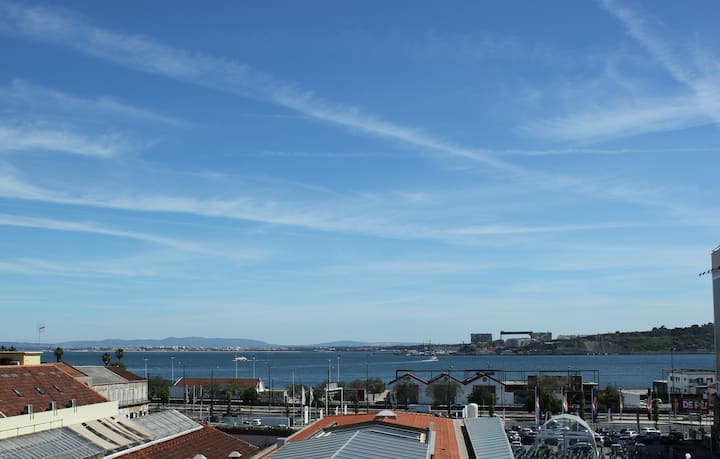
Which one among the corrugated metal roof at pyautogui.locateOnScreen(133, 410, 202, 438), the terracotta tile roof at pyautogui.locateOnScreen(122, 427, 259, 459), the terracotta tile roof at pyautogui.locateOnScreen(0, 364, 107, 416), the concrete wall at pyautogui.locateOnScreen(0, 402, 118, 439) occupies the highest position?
the terracotta tile roof at pyautogui.locateOnScreen(0, 364, 107, 416)

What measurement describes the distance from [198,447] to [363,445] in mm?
12500

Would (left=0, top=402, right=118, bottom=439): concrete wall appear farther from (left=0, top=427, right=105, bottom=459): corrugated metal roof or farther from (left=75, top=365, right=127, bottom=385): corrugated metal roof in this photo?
(left=75, top=365, right=127, bottom=385): corrugated metal roof

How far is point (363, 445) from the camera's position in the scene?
2281 centimetres

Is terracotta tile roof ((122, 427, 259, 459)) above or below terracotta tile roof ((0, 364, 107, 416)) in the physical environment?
below

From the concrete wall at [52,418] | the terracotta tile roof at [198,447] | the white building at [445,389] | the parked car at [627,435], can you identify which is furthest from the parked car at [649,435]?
the concrete wall at [52,418]

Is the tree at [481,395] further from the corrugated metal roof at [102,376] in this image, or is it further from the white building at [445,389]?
the corrugated metal roof at [102,376]

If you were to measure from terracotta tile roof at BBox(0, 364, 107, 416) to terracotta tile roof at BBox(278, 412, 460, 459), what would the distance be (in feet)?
36.2

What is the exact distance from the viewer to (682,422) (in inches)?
2864

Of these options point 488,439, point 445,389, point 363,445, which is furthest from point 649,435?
point 363,445

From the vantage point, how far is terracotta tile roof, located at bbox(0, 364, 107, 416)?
3070 centimetres

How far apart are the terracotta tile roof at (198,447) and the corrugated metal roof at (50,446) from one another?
1647mm

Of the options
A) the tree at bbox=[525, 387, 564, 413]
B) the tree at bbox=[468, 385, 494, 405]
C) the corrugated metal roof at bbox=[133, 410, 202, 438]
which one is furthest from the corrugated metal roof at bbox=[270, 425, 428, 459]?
the tree at bbox=[468, 385, 494, 405]

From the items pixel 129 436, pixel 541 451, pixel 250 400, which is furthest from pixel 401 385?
pixel 129 436

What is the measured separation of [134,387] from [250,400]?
38519 millimetres
